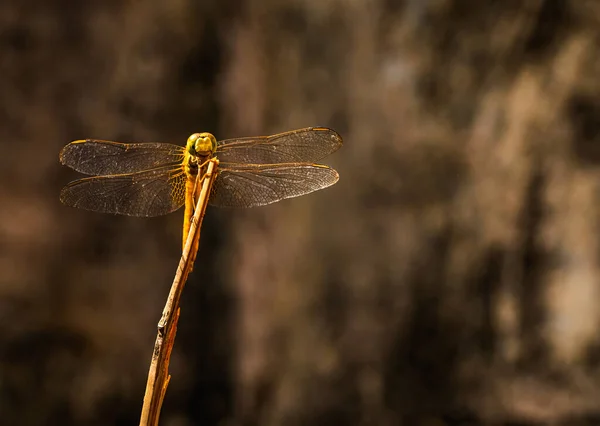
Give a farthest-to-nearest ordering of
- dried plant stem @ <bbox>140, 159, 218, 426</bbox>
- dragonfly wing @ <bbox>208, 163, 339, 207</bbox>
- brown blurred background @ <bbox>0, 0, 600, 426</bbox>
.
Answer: brown blurred background @ <bbox>0, 0, 600, 426</bbox>
dragonfly wing @ <bbox>208, 163, 339, 207</bbox>
dried plant stem @ <bbox>140, 159, 218, 426</bbox>

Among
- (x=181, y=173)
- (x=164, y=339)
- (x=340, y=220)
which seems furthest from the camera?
(x=340, y=220)

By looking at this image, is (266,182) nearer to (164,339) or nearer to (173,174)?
(173,174)

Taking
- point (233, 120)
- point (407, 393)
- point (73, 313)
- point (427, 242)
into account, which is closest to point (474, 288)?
point (427, 242)

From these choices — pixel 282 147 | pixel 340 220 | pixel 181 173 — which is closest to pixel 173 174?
pixel 181 173

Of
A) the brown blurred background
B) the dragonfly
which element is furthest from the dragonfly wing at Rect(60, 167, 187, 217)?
the brown blurred background

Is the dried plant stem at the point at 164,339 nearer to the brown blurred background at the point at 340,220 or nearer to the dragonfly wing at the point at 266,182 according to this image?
the dragonfly wing at the point at 266,182

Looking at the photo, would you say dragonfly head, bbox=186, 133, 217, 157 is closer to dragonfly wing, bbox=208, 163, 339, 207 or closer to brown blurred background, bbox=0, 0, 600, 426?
dragonfly wing, bbox=208, 163, 339, 207
